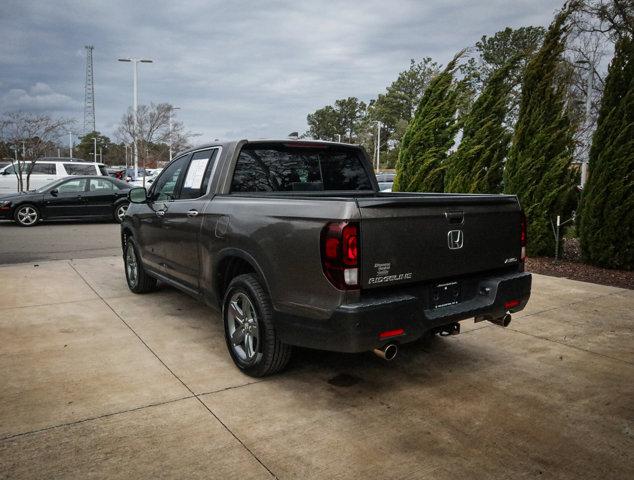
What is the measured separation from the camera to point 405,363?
13.6 ft

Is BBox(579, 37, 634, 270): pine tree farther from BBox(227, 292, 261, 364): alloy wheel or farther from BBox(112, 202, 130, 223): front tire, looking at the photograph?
BBox(112, 202, 130, 223): front tire

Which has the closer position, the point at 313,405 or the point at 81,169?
the point at 313,405

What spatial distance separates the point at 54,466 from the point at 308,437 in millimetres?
1381

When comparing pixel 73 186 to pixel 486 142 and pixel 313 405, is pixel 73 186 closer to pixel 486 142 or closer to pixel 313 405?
pixel 486 142

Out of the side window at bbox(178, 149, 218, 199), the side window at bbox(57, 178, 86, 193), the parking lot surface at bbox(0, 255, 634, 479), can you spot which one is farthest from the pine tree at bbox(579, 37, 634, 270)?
the side window at bbox(57, 178, 86, 193)

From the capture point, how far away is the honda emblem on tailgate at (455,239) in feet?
11.2

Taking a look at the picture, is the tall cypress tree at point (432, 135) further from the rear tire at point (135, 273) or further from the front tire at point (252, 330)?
the front tire at point (252, 330)

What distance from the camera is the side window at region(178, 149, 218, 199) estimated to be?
4.50 m

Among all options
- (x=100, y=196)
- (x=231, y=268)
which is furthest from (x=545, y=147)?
(x=100, y=196)

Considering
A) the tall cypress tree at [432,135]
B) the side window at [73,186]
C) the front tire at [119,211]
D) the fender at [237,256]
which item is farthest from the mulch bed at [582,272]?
the side window at [73,186]

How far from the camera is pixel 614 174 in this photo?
315 inches

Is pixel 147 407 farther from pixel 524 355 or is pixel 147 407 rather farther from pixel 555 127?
pixel 555 127

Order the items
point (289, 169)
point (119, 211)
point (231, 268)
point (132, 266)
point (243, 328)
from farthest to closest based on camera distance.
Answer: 1. point (119, 211)
2. point (132, 266)
3. point (289, 169)
4. point (231, 268)
5. point (243, 328)

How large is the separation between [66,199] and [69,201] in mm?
103
